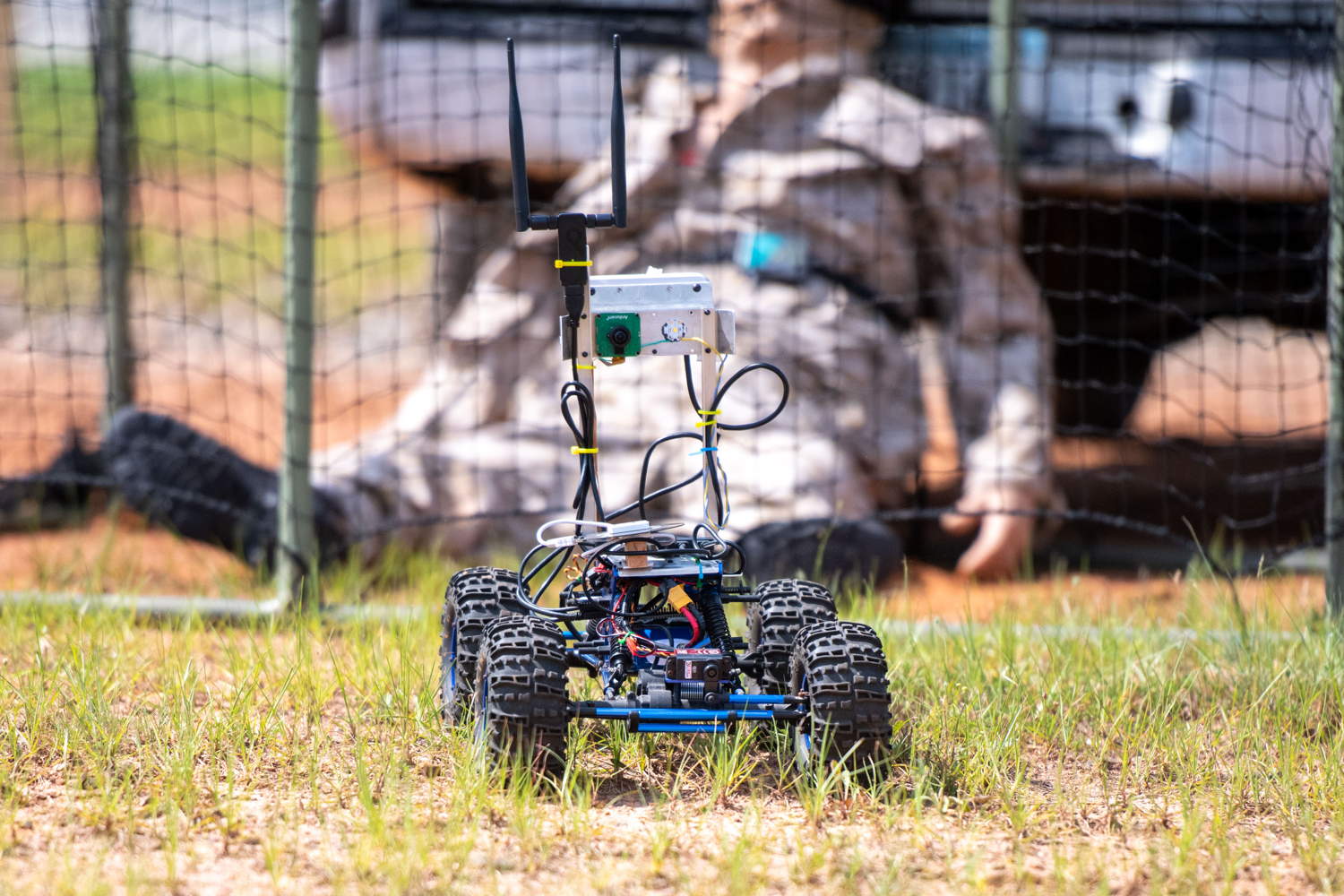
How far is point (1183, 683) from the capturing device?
2.80m

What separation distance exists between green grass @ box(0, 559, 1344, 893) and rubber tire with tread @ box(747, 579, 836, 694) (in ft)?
0.41

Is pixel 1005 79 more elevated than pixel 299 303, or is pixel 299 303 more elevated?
pixel 1005 79

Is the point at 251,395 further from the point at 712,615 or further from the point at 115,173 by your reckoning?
the point at 712,615

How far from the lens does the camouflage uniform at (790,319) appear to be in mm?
4289

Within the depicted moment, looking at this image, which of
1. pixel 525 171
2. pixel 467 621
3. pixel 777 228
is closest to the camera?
pixel 525 171

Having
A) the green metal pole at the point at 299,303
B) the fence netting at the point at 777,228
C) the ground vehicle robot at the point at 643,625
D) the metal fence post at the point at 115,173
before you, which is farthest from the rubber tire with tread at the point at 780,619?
the metal fence post at the point at 115,173

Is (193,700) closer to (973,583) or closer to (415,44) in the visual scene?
(973,583)

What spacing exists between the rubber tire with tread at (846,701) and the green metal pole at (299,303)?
1767 millimetres

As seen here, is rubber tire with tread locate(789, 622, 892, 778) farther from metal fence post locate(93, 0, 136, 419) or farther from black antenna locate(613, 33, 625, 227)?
metal fence post locate(93, 0, 136, 419)

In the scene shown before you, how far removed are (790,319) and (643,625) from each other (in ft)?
7.08

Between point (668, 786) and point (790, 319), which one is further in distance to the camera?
point (790, 319)

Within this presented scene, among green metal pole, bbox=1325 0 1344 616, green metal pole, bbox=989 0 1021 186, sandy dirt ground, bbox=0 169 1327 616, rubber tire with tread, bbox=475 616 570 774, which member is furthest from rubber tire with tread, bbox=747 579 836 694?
green metal pole, bbox=989 0 1021 186

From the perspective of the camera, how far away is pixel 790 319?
4.36m

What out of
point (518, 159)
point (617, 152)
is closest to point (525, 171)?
point (518, 159)
